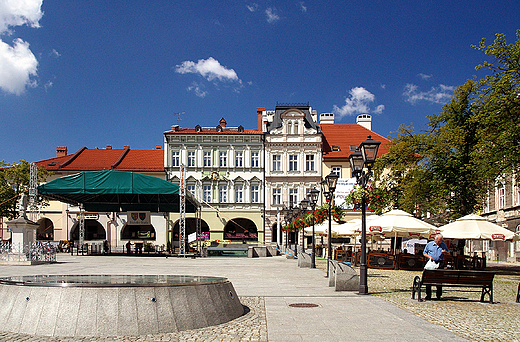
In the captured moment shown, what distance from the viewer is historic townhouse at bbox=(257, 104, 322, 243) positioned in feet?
159

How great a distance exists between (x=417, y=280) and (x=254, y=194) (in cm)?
3759

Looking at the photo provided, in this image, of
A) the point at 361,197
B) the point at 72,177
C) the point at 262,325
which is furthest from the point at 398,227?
the point at 72,177

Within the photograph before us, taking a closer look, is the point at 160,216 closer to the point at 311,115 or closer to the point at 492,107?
the point at 311,115

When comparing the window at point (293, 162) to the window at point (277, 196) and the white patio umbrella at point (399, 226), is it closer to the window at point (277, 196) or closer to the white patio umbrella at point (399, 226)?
the window at point (277, 196)

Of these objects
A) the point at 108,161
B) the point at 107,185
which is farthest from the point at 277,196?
the point at 107,185

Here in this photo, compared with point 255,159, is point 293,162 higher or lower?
lower

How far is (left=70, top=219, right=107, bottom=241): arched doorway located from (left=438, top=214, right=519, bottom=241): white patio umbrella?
37.9 meters

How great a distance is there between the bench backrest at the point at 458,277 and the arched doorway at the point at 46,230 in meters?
46.3

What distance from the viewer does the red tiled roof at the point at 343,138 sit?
49625 mm

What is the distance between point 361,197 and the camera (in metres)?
12.8

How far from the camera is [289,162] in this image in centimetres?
4891

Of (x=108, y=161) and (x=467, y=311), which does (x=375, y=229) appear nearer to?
(x=467, y=311)

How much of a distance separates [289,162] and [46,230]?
1011 inches

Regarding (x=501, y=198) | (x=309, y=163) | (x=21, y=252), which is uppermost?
(x=309, y=163)
